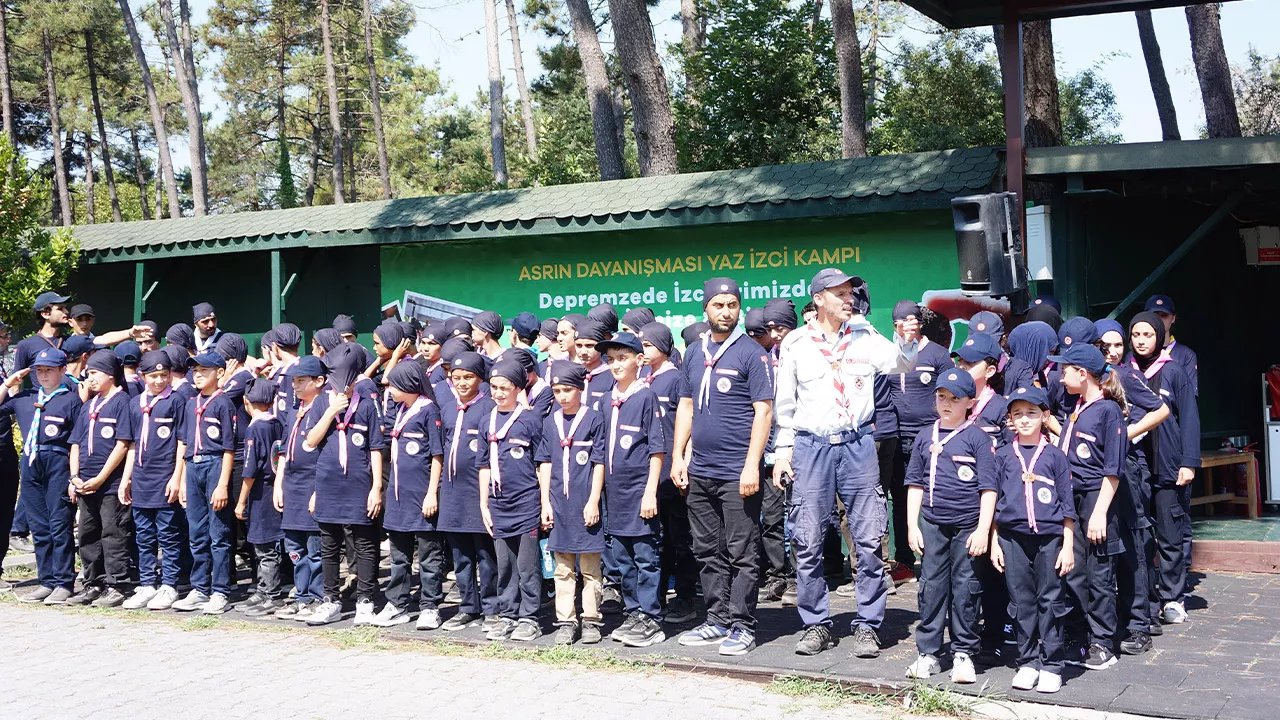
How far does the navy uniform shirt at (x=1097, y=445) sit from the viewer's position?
6.50 meters

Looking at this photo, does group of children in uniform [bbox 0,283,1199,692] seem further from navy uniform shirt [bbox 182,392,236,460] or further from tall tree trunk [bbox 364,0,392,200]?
tall tree trunk [bbox 364,0,392,200]

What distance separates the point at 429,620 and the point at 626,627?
53.9 inches

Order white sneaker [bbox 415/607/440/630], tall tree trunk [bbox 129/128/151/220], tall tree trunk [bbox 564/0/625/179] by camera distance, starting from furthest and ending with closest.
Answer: tall tree trunk [bbox 129/128/151/220] < tall tree trunk [bbox 564/0/625/179] < white sneaker [bbox 415/607/440/630]

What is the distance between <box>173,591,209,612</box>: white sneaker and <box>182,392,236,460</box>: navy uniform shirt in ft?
3.25

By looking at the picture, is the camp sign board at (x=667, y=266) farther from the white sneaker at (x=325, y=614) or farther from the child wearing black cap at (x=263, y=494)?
the white sneaker at (x=325, y=614)

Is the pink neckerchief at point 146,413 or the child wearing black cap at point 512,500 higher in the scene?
the pink neckerchief at point 146,413

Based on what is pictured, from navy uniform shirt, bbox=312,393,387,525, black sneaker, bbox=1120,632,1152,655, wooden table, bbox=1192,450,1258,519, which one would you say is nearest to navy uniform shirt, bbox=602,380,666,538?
navy uniform shirt, bbox=312,393,387,525

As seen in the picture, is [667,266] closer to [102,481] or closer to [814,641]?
[102,481]

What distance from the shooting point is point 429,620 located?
7887 mm

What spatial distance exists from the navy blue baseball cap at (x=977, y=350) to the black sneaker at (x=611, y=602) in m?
2.93

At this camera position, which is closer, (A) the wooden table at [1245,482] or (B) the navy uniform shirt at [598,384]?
(B) the navy uniform shirt at [598,384]

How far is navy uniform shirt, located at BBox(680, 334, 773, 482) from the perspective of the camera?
7.12 meters

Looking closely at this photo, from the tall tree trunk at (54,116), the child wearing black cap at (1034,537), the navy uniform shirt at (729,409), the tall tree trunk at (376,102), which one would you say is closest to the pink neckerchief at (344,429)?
the navy uniform shirt at (729,409)

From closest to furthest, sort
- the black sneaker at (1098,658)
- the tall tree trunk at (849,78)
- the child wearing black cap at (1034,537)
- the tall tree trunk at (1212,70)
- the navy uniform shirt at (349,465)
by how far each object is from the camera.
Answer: the child wearing black cap at (1034,537) → the black sneaker at (1098,658) → the navy uniform shirt at (349,465) → the tall tree trunk at (1212,70) → the tall tree trunk at (849,78)
